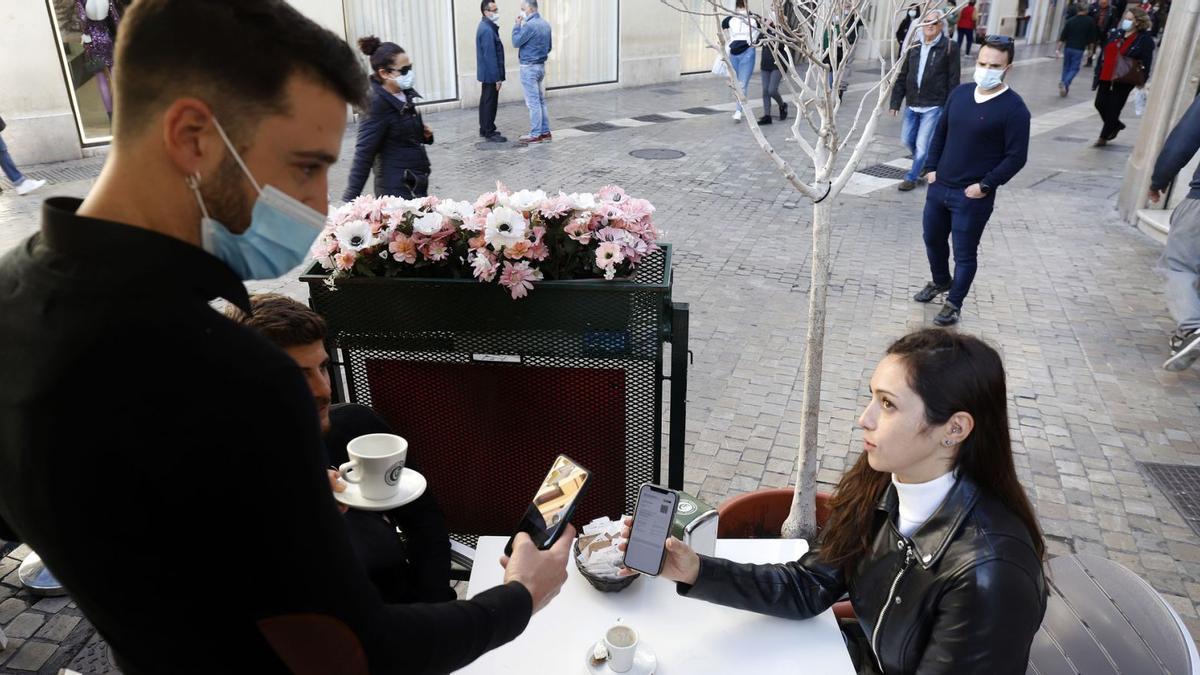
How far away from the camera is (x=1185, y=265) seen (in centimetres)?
568

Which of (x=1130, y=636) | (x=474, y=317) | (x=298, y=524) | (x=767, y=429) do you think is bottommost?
A: (x=767, y=429)

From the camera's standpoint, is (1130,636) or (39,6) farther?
(39,6)

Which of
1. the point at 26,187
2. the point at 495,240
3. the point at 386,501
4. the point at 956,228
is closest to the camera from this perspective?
the point at 386,501

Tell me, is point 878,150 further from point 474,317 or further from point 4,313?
point 4,313

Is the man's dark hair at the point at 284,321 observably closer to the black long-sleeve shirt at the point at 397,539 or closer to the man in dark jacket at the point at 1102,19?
the black long-sleeve shirt at the point at 397,539

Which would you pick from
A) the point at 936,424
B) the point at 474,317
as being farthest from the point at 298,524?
the point at 474,317

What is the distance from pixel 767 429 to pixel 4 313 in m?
4.18

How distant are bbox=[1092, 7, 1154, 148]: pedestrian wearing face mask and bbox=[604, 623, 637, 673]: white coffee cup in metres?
12.3

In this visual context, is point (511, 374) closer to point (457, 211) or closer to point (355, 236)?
point (457, 211)

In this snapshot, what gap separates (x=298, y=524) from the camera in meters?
1.10

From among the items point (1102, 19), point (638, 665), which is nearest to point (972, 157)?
point (638, 665)

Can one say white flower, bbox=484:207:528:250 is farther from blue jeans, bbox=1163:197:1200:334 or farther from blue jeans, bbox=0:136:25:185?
blue jeans, bbox=0:136:25:185

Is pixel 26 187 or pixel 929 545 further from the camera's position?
pixel 26 187

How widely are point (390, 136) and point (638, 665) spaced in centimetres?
522
